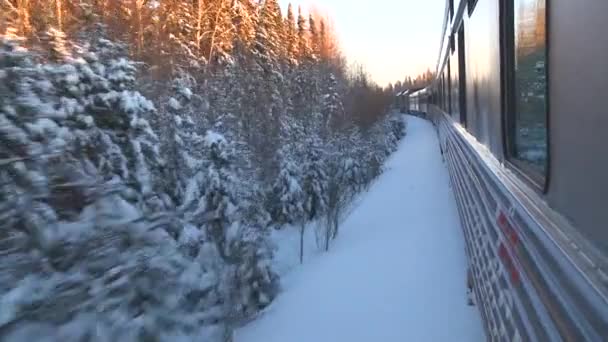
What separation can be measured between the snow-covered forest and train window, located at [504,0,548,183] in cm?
144

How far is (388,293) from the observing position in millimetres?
5793

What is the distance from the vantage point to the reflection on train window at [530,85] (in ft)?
7.72

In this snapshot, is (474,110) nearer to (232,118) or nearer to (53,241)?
(53,241)

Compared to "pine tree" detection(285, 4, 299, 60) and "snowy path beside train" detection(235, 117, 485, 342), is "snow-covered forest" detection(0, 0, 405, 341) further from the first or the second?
"pine tree" detection(285, 4, 299, 60)

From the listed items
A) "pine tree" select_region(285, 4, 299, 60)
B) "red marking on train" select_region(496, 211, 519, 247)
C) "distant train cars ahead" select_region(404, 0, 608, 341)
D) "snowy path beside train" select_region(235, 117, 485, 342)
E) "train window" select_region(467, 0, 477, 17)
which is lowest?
"snowy path beside train" select_region(235, 117, 485, 342)

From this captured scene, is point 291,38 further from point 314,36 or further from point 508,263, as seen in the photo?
point 508,263

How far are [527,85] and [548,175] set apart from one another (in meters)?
0.73

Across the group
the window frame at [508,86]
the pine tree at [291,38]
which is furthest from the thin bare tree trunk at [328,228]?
the pine tree at [291,38]

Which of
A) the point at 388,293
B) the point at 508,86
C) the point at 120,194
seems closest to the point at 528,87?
the point at 508,86

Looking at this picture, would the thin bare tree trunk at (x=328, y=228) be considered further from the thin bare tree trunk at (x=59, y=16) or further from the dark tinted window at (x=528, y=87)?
the dark tinted window at (x=528, y=87)

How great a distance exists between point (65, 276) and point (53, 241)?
10 centimetres

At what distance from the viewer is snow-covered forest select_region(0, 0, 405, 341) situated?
1.47m

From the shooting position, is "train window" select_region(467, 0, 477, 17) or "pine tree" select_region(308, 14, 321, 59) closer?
"train window" select_region(467, 0, 477, 17)

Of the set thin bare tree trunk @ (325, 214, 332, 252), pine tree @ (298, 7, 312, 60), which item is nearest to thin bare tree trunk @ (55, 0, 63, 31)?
thin bare tree trunk @ (325, 214, 332, 252)
